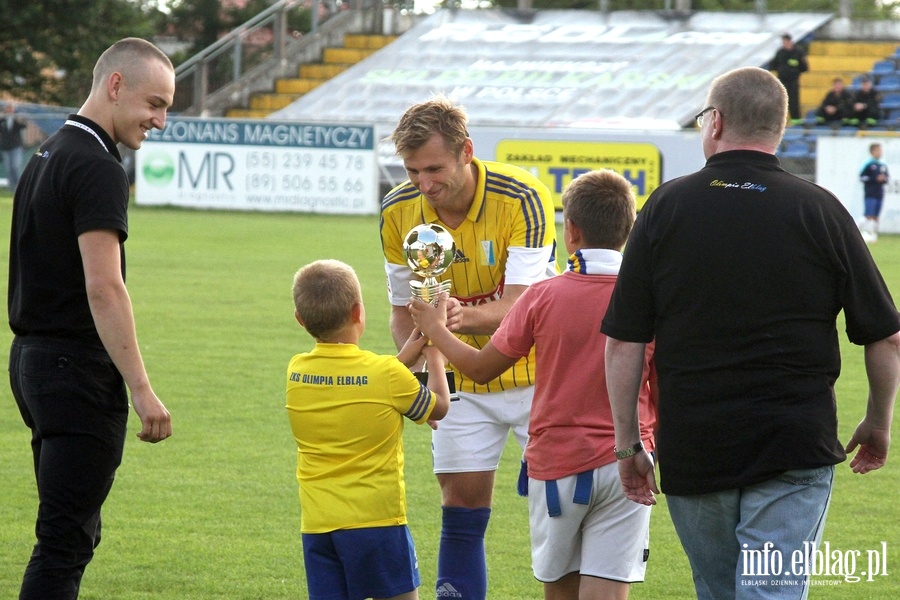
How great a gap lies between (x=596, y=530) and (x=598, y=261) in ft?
2.70

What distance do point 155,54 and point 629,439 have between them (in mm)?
1921

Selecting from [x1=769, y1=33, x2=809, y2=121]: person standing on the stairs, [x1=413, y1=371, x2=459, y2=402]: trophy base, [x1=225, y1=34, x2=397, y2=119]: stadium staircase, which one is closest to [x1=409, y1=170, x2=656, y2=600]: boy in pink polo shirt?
[x1=413, y1=371, x2=459, y2=402]: trophy base

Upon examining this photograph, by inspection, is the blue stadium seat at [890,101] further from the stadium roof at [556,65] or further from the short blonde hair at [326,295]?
the short blonde hair at [326,295]

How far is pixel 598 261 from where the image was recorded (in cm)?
383

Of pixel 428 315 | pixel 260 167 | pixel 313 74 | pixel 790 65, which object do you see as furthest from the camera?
pixel 313 74

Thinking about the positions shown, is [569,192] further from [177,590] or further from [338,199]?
[338,199]

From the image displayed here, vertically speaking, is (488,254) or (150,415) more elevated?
(488,254)

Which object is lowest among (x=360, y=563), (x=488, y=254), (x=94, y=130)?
(x=360, y=563)

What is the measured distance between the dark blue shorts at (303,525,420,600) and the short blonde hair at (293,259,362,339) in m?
0.64

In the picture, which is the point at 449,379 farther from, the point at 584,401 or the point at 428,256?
the point at 584,401

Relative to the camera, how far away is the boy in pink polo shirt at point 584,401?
12.5 ft

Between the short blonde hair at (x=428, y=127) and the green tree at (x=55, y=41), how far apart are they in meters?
38.3

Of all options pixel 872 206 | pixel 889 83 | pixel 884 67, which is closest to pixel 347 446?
pixel 872 206

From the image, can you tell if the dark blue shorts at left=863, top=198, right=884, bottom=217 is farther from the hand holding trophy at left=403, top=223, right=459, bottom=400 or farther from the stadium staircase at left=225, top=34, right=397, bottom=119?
the hand holding trophy at left=403, top=223, right=459, bottom=400
